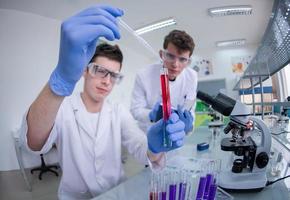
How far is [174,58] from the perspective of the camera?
160 cm

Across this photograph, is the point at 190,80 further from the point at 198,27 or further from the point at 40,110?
the point at 198,27

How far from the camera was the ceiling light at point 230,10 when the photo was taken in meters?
4.50

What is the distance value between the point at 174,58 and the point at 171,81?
0.26 meters

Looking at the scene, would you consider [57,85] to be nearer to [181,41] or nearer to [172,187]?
[172,187]

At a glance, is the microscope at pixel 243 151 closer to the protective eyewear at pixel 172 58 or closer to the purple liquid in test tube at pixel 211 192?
the purple liquid in test tube at pixel 211 192

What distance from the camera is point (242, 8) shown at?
452 centimetres

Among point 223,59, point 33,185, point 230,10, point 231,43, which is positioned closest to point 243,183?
point 33,185

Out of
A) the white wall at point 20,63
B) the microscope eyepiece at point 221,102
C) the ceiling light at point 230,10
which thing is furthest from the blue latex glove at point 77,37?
the ceiling light at point 230,10

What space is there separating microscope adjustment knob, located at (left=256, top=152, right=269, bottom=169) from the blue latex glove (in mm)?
773

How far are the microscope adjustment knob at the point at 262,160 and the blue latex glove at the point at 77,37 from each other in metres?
0.77

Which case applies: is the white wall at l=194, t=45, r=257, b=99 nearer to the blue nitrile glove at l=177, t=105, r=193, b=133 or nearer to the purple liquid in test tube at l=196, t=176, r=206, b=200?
the blue nitrile glove at l=177, t=105, r=193, b=133

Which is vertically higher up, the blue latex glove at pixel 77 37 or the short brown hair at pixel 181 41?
the short brown hair at pixel 181 41

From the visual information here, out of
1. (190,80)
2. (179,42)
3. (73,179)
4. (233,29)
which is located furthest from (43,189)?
(233,29)

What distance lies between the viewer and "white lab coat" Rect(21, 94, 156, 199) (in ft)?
3.70
